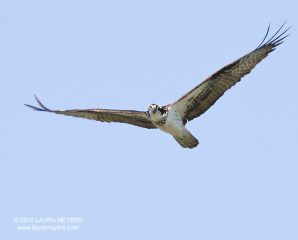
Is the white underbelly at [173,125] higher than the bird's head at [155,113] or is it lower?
lower

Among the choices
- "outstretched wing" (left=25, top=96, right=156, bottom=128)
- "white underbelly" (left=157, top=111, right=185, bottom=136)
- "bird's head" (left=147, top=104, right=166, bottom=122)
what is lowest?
"white underbelly" (left=157, top=111, right=185, bottom=136)

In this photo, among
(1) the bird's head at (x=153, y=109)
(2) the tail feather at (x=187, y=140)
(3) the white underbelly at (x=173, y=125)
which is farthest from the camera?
(2) the tail feather at (x=187, y=140)

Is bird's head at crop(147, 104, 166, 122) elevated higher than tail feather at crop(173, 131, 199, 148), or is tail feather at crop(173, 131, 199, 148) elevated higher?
bird's head at crop(147, 104, 166, 122)

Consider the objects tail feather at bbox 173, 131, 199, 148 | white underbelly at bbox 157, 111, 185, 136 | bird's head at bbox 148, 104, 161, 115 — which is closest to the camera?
bird's head at bbox 148, 104, 161, 115

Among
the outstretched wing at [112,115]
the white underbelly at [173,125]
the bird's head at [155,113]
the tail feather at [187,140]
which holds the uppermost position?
the outstretched wing at [112,115]

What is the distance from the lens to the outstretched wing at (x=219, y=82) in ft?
87.0

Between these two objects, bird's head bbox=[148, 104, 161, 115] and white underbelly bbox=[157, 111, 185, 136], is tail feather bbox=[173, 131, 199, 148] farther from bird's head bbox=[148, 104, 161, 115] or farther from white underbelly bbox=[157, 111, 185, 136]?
bird's head bbox=[148, 104, 161, 115]

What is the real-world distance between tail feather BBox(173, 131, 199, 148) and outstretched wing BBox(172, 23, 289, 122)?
0.43m

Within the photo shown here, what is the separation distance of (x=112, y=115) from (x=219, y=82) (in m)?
3.04

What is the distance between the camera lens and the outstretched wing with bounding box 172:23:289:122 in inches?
1044

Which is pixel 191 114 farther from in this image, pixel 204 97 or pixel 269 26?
pixel 269 26

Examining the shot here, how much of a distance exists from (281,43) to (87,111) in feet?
17.2

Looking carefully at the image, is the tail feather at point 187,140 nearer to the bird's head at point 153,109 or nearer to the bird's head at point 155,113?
the bird's head at point 155,113

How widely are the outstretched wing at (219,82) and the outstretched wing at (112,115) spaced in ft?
3.63
